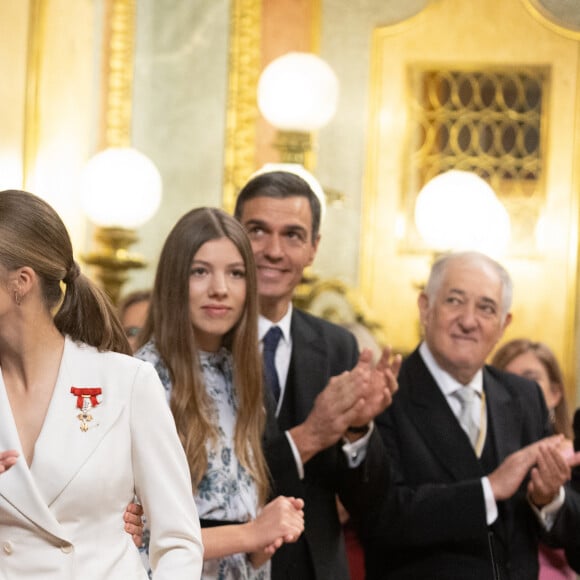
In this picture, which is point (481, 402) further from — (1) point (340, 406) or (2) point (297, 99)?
(2) point (297, 99)

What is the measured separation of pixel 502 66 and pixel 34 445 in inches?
209

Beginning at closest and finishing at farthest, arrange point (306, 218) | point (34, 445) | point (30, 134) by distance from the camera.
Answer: point (34, 445) < point (306, 218) < point (30, 134)

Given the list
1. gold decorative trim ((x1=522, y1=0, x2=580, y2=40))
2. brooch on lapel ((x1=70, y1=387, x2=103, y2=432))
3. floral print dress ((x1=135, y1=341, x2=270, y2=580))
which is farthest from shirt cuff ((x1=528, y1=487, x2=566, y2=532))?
gold decorative trim ((x1=522, y1=0, x2=580, y2=40))

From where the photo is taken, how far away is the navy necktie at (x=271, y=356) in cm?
391

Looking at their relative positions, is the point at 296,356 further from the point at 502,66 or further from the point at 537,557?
the point at 502,66

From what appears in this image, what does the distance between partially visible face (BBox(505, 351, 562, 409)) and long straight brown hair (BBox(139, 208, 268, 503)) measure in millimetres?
2309

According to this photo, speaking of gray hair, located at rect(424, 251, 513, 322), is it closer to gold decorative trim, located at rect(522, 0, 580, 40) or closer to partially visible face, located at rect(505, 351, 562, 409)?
partially visible face, located at rect(505, 351, 562, 409)

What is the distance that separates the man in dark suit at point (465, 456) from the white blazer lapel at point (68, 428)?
1.49 meters

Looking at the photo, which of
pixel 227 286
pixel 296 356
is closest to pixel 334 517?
pixel 296 356

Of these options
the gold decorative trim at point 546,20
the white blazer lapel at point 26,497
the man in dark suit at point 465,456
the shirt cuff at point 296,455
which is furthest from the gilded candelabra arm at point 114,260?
the white blazer lapel at point 26,497

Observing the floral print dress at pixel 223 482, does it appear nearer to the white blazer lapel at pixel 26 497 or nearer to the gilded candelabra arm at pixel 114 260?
the white blazer lapel at pixel 26 497

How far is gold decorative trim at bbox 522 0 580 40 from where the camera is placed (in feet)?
24.1

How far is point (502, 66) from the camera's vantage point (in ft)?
24.2

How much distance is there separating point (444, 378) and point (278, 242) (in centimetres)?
64
